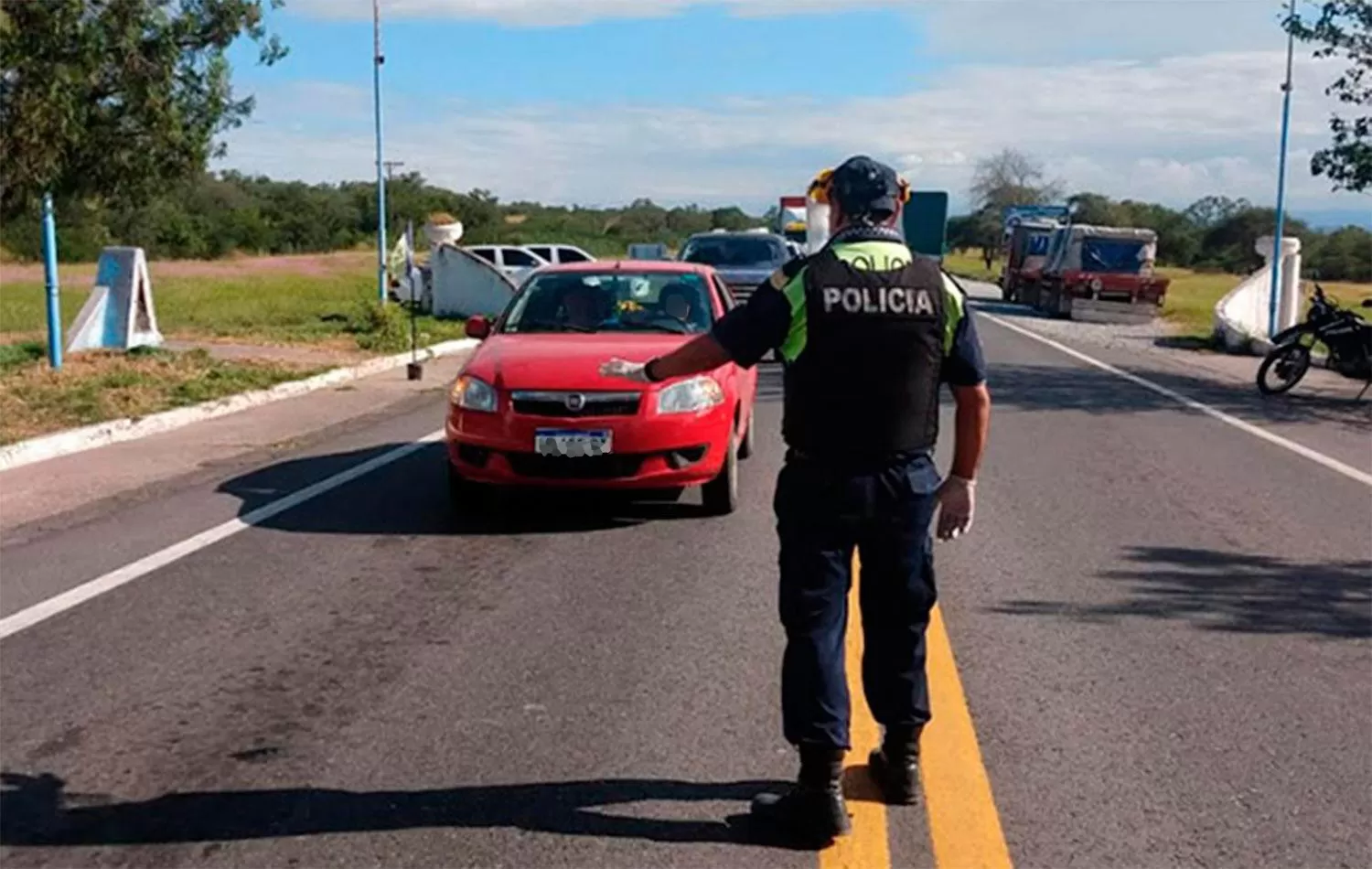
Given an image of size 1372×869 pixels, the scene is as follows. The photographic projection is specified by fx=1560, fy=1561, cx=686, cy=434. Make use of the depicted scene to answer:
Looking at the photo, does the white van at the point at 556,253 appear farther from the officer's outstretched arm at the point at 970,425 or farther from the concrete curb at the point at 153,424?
the officer's outstretched arm at the point at 970,425

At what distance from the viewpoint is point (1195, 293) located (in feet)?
187

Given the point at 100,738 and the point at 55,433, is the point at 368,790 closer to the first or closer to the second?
the point at 100,738

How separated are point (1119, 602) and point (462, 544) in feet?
11.5

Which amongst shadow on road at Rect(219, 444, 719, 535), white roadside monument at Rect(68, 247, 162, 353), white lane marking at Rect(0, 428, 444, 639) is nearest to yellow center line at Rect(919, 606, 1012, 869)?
shadow on road at Rect(219, 444, 719, 535)

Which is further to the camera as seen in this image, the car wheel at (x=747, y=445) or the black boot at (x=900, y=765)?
the car wheel at (x=747, y=445)

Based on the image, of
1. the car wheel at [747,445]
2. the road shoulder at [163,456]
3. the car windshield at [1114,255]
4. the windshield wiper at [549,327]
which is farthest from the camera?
the car windshield at [1114,255]

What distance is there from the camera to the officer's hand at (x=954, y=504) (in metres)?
4.72

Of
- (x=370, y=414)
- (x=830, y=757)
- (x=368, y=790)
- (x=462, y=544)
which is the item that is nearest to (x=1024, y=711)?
(x=830, y=757)

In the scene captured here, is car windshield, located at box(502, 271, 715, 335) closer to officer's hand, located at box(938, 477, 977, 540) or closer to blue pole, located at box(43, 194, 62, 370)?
officer's hand, located at box(938, 477, 977, 540)

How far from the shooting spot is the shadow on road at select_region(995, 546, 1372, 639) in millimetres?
7102

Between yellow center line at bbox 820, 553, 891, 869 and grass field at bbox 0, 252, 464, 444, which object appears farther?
grass field at bbox 0, 252, 464, 444

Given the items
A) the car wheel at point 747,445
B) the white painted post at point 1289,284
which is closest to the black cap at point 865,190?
the car wheel at point 747,445

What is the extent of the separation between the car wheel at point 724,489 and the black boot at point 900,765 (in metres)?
4.62

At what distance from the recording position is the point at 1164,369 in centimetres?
2233
